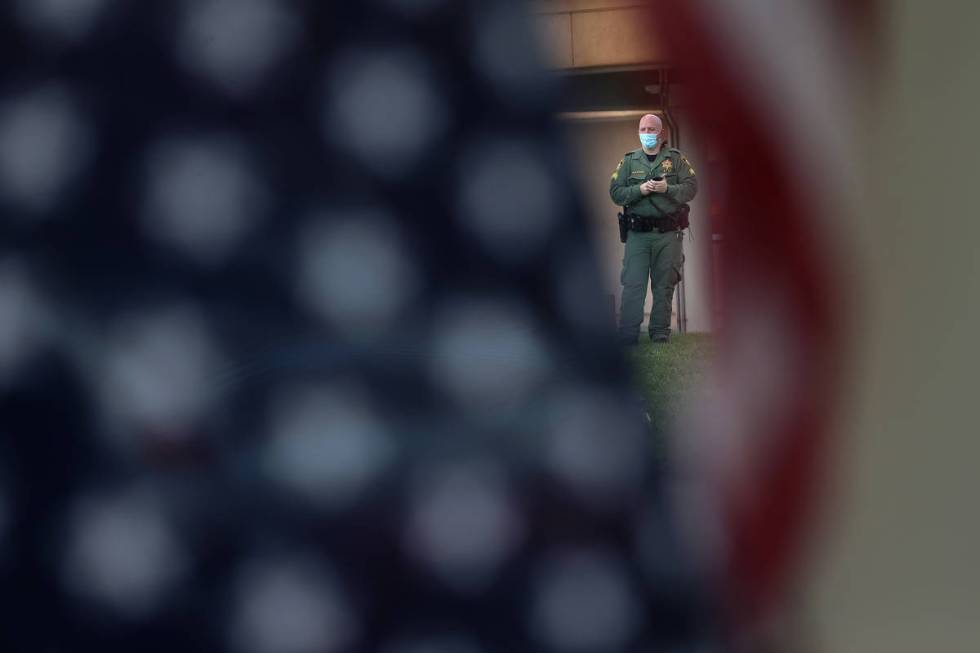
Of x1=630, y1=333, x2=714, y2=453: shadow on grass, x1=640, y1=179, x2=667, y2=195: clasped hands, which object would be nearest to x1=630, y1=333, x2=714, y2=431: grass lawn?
x1=630, y1=333, x2=714, y2=453: shadow on grass

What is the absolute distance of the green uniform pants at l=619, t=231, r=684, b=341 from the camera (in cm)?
79

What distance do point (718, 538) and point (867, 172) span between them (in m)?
0.24

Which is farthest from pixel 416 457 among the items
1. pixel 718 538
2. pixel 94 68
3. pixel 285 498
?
pixel 94 68

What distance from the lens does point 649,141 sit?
78cm

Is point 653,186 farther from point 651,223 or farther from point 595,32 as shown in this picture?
point 595,32

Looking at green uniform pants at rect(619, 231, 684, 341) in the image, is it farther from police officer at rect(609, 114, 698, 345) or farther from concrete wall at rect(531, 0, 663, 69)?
concrete wall at rect(531, 0, 663, 69)

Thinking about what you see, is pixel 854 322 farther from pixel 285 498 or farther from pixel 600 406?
pixel 285 498

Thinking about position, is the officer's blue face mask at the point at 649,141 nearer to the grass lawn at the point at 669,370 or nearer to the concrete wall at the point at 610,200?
the concrete wall at the point at 610,200

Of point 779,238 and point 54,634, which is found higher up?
point 779,238

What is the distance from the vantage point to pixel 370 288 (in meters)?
0.73

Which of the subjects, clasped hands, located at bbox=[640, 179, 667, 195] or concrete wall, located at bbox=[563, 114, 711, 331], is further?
clasped hands, located at bbox=[640, 179, 667, 195]

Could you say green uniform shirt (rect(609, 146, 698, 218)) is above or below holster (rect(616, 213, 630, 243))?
above

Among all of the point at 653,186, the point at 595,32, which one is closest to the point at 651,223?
the point at 653,186

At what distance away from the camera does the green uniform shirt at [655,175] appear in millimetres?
743
